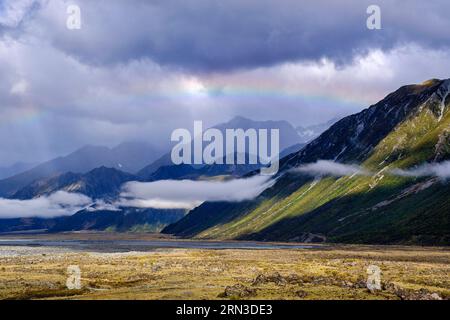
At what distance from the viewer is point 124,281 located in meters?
96.0

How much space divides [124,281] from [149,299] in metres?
28.9

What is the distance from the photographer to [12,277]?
346 ft

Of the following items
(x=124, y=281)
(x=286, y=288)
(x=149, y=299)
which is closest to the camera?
(x=149, y=299)

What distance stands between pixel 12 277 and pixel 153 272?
25.9m
